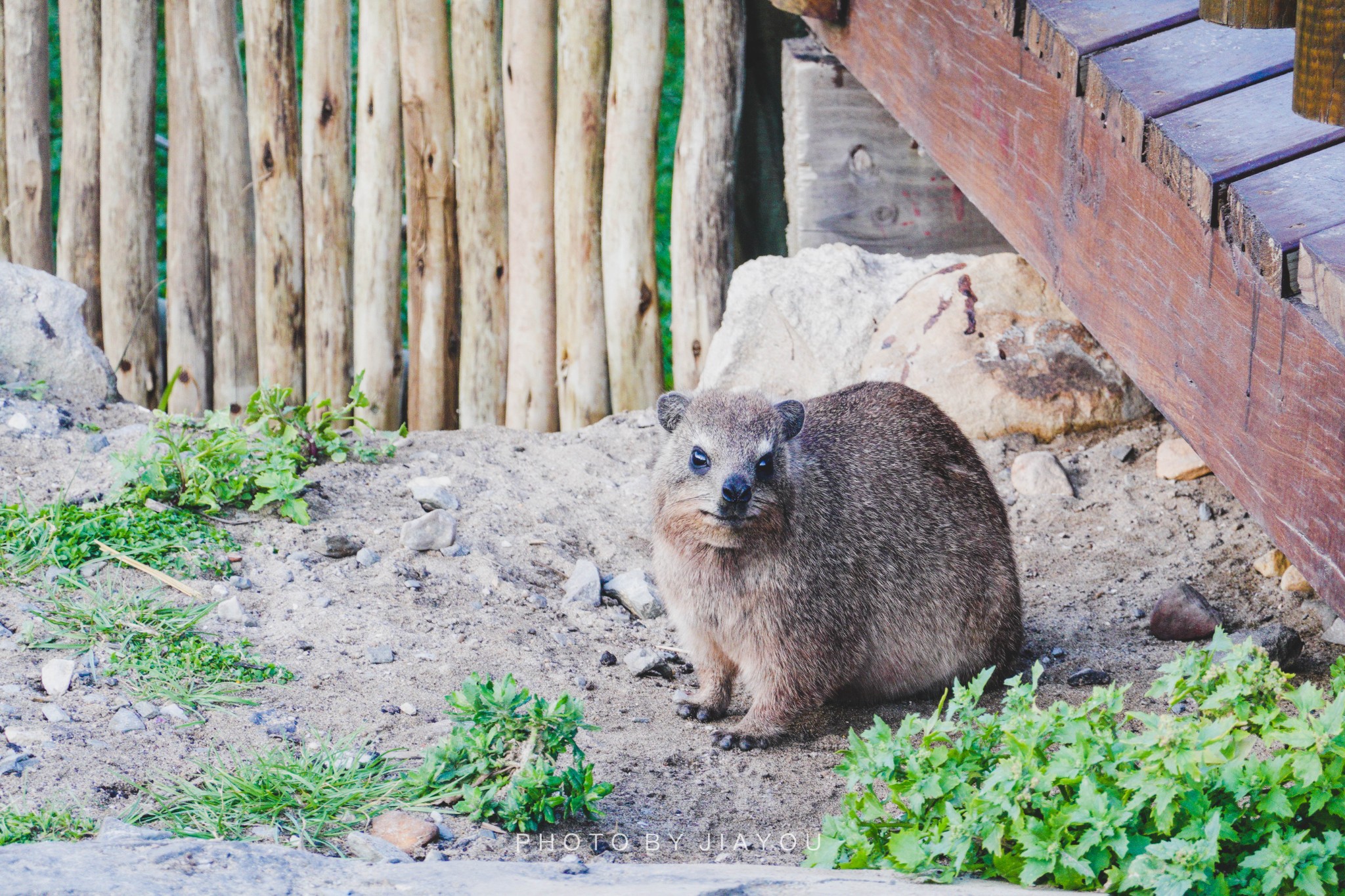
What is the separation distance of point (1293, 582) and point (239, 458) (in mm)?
3564

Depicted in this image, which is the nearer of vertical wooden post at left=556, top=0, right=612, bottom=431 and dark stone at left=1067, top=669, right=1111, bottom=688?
dark stone at left=1067, top=669, right=1111, bottom=688

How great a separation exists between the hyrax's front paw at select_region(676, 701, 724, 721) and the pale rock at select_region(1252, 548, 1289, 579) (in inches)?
78.6

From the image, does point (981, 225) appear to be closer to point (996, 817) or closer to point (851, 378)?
point (851, 378)

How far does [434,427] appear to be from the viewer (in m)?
6.27

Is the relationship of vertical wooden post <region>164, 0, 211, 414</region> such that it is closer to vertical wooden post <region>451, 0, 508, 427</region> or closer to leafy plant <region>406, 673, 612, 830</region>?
vertical wooden post <region>451, 0, 508, 427</region>

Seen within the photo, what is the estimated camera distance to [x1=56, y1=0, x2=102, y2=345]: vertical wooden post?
5973mm

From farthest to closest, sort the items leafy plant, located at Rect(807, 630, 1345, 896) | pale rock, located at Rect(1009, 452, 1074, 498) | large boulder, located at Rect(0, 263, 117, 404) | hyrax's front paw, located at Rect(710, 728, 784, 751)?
large boulder, located at Rect(0, 263, 117, 404) → pale rock, located at Rect(1009, 452, 1074, 498) → hyrax's front paw, located at Rect(710, 728, 784, 751) → leafy plant, located at Rect(807, 630, 1345, 896)

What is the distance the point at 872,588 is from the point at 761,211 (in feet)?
10.4

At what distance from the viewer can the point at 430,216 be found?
6.04m

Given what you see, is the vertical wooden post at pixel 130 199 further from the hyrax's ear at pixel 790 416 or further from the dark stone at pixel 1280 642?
the dark stone at pixel 1280 642

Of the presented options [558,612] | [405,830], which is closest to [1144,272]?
[558,612]

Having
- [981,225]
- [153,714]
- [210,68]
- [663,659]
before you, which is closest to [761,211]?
[981,225]

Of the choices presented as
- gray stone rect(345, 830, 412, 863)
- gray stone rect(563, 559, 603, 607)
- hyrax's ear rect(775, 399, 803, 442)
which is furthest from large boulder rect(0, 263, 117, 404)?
gray stone rect(345, 830, 412, 863)

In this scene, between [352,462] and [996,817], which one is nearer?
[996,817]
